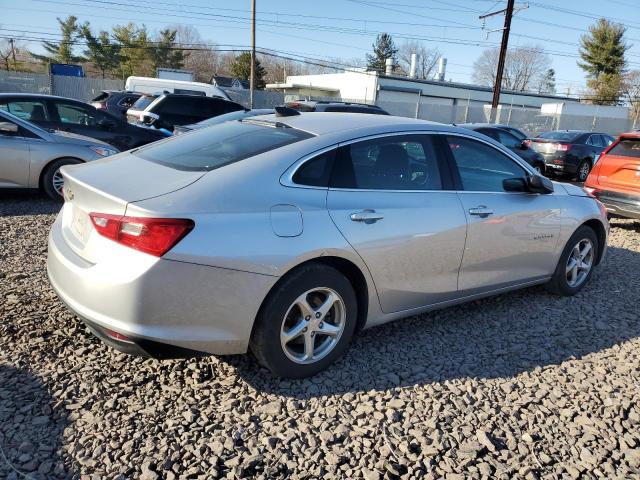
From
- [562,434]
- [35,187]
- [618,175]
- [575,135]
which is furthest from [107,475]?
[575,135]

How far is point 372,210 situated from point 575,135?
1359 centimetres

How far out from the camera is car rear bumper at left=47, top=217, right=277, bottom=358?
2.52m

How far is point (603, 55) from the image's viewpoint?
59.2 metres

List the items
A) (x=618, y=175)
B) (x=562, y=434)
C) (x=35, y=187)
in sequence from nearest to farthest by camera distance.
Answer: (x=562, y=434)
(x=35, y=187)
(x=618, y=175)

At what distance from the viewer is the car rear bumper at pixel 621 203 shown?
24.2ft

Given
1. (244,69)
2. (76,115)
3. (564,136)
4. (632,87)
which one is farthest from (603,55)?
(76,115)

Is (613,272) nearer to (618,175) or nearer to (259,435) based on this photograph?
(618,175)

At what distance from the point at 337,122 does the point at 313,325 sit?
4.72 ft

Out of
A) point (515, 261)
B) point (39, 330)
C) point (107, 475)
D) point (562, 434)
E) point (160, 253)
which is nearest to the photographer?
point (107, 475)

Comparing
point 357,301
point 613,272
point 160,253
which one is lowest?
point 613,272

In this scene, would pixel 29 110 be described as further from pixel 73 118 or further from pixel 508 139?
pixel 508 139

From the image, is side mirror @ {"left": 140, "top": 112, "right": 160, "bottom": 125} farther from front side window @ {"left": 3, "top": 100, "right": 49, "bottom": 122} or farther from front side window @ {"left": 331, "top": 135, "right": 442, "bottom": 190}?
front side window @ {"left": 331, "top": 135, "right": 442, "bottom": 190}

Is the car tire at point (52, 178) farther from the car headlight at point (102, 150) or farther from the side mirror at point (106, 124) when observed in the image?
the side mirror at point (106, 124)

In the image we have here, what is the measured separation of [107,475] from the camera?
2312mm
